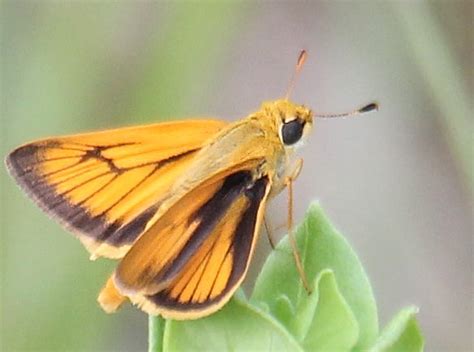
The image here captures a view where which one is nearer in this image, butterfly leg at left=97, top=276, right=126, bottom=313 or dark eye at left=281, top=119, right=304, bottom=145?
butterfly leg at left=97, top=276, right=126, bottom=313

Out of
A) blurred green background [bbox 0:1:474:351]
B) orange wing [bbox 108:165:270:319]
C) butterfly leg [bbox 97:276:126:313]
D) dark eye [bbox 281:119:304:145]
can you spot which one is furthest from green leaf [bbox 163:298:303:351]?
blurred green background [bbox 0:1:474:351]

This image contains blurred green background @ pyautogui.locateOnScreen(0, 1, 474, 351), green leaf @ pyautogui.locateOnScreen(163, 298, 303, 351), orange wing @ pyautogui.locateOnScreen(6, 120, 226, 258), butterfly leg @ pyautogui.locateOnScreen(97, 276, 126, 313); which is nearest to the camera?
green leaf @ pyautogui.locateOnScreen(163, 298, 303, 351)

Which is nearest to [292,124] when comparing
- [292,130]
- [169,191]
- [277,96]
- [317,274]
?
[292,130]

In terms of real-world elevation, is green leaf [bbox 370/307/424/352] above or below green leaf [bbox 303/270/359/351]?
below

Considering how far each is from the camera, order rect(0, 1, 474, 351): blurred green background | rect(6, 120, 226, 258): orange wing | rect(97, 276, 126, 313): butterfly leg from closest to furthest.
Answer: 1. rect(97, 276, 126, 313): butterfly leg
2. rect(6, 120, 226, 258): orange wing
3. rect(0, 1, 474, 351): blurred green background

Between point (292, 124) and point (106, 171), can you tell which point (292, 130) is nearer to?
point (292, 124)

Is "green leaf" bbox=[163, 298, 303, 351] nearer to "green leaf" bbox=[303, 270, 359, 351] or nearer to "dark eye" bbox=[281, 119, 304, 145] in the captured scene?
"green leaf" bbox=[303, 270, 359, 351]

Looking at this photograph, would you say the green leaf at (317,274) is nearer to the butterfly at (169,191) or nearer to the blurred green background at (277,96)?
the butterfly at (169,191)
